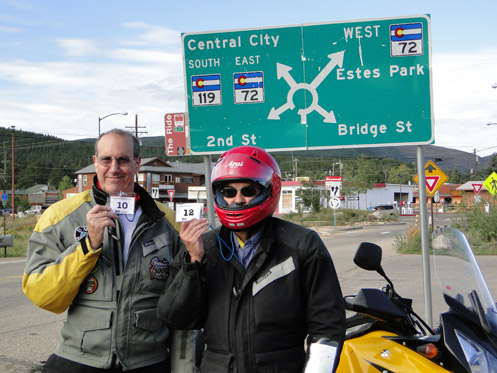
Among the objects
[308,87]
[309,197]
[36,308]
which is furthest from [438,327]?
[309,197]

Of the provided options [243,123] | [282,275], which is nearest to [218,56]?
[243,123]

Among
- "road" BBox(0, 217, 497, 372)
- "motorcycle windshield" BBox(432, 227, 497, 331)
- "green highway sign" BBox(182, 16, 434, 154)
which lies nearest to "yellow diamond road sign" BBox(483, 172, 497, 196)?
"road" BBox(0, 217, 497, 372)

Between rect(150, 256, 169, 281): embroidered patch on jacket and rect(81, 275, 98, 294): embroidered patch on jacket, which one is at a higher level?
rect(150, 256, 169, 281): embroidered patch on jacket

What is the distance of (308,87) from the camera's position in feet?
16.8

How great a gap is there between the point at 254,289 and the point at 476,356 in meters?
Result: 0.98

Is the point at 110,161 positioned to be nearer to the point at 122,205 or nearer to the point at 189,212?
the point at 122,205

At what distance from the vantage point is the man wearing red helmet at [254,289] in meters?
2.12

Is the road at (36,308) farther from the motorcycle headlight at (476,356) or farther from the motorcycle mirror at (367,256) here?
the motorcycle headlight at (476,356)

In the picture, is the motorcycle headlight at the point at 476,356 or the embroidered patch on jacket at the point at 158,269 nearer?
the motorcycle headlight at the point at 476,356

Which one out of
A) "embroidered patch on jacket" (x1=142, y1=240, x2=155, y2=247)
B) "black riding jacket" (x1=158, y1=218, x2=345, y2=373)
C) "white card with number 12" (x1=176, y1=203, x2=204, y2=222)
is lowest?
"black riding jacket" (x1=158, y1=218, x2=345, y2=373)

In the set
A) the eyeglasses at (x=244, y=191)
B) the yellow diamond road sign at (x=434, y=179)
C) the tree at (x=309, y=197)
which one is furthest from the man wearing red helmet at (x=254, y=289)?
the tree at (x=309, y=197)

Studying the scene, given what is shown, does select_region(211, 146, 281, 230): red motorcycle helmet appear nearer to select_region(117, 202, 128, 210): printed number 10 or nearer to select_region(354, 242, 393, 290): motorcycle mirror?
select_region(117, 202, 128, 210): printed number 10

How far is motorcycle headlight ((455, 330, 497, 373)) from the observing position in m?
2.15

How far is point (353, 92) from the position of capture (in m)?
5.13
